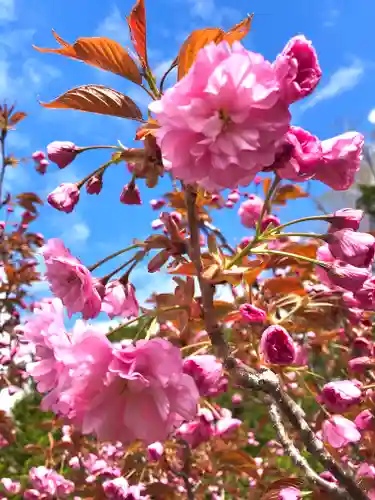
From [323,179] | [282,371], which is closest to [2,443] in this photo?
[282,371]

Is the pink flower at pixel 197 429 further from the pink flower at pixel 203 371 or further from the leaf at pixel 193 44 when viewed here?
the leaf at pixel 193 44

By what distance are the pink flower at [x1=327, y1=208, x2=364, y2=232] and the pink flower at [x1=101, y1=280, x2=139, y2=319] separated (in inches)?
15.1

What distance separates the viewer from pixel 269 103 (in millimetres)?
772

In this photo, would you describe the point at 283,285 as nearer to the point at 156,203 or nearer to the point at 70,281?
the point at 70,281

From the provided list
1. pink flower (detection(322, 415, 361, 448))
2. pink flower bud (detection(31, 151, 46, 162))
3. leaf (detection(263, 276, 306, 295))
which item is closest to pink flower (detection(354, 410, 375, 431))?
pink flower (detection(322, 415, 361, 448))

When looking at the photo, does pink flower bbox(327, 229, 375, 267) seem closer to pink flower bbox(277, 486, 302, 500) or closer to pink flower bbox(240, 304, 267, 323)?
pink flower bbox(240, 304, 267, 323)

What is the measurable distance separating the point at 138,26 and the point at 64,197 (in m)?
0.32

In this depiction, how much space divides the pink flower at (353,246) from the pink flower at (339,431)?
0.53 m

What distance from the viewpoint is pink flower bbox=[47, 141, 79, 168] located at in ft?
3.51

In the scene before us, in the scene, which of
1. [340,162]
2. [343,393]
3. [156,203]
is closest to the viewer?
[340,162]

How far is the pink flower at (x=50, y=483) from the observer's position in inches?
104

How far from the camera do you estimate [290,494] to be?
1.24 metres

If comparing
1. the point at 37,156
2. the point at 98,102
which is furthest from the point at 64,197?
the point at 37,156

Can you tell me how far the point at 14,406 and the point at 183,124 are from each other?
783cm
